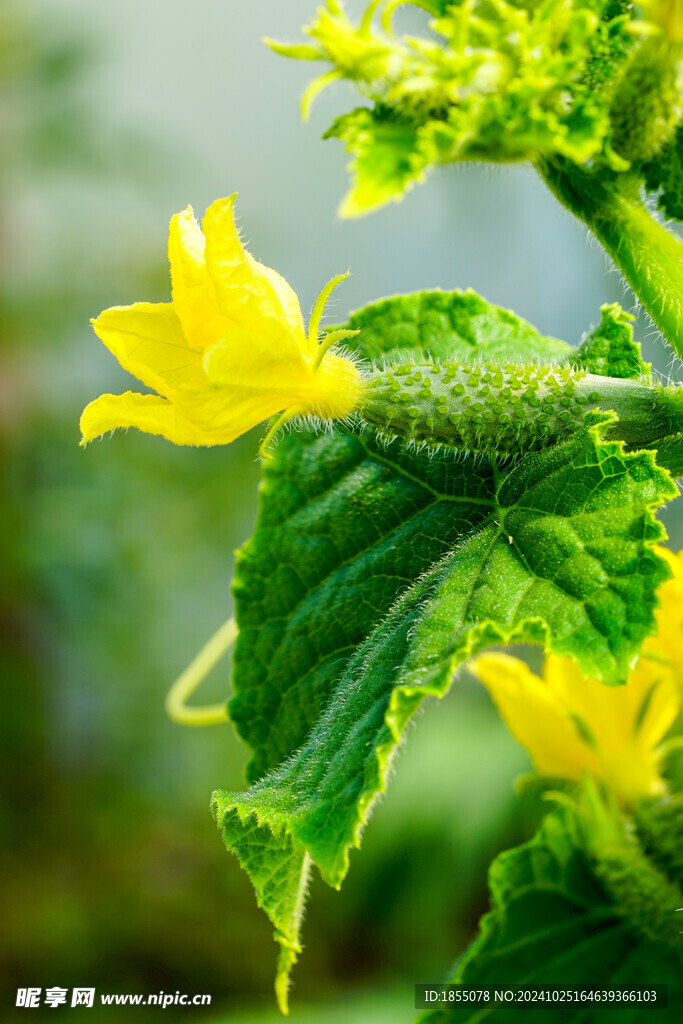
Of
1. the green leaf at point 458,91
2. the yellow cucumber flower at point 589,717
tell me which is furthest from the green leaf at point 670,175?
the yellow cucumber flower at point 589,717

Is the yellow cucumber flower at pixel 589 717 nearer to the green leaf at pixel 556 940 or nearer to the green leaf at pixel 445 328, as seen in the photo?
the green leaf at pixel 556 940

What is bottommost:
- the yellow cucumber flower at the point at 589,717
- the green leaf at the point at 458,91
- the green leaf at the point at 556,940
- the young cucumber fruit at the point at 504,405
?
A: the green leaf at the point at 556,940

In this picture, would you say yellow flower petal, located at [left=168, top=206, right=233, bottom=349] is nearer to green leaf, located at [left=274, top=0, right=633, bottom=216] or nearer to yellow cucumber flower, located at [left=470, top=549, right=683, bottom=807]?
green leaf, located at [left=274, top=0, right=633, bottom=216]

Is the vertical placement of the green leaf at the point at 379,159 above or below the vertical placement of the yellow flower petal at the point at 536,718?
above

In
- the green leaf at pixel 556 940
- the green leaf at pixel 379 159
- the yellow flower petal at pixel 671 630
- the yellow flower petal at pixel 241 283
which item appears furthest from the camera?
the yellow flower petal at pixel 671 630

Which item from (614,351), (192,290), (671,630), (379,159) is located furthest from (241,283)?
(671,630)

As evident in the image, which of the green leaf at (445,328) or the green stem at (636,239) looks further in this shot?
the green leaf at (445,328)

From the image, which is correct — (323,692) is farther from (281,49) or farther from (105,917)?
(105,917)

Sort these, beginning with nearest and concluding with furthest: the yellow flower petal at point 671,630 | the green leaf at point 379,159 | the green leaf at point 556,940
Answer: the green leaf at point 379,159 → the green leaf at point 556,940 → the yellow flower petal at point 671,630
